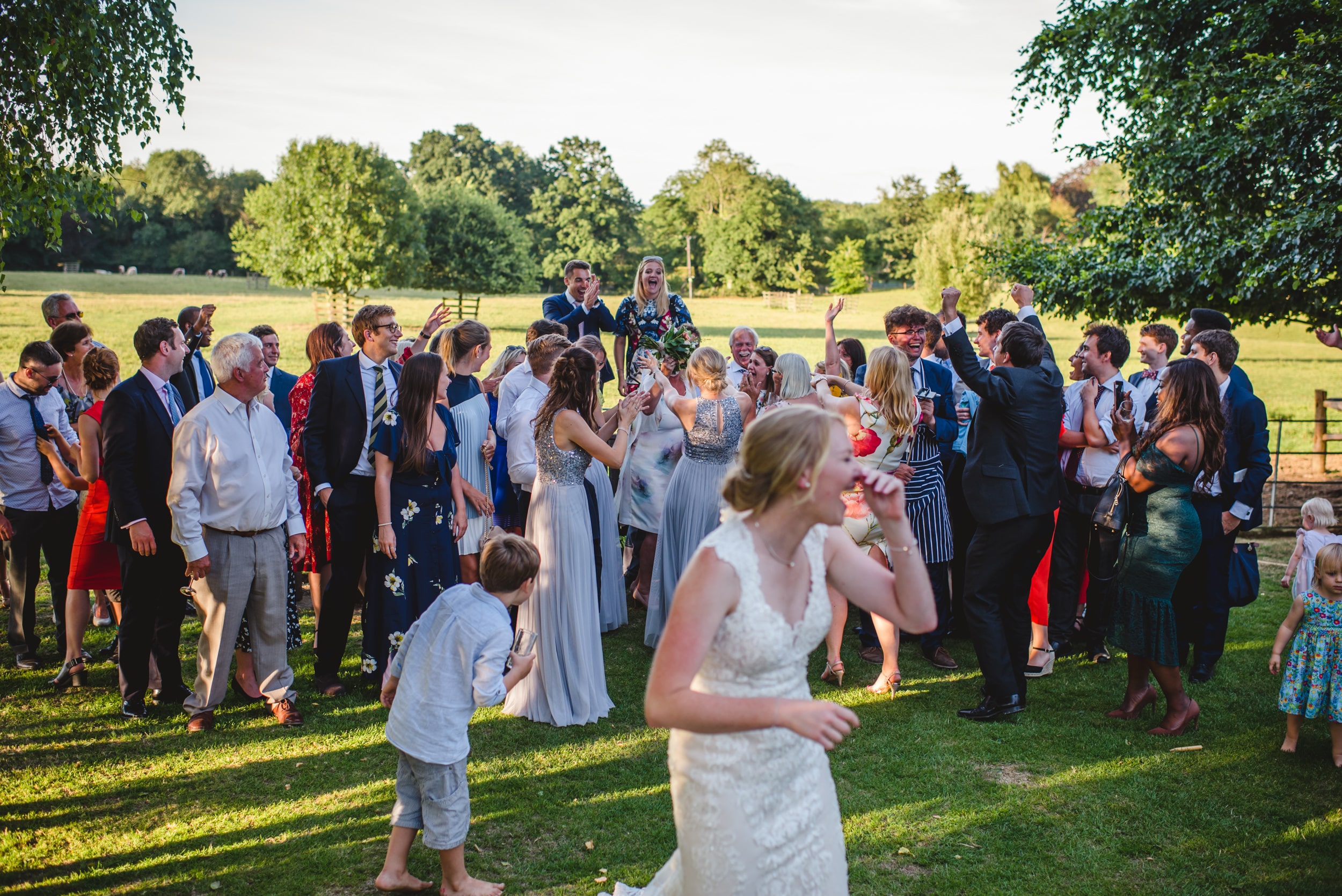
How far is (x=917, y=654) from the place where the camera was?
6910mm

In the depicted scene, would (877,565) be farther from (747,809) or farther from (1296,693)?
(1296,693)

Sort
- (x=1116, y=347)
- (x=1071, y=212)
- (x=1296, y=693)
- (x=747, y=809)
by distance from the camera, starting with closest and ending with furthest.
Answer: (x=747, y=809), (x=1296, y=693), (x=1116, y=347), (x=1071, y=212)

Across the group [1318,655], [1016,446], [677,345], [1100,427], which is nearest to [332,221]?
[677,345]

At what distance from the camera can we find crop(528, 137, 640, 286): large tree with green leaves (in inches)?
2734

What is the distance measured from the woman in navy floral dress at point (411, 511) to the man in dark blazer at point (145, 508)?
48.8 inches

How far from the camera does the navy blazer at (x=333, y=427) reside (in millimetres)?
5727

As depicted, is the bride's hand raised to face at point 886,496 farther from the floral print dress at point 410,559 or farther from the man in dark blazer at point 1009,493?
the floral print dress at point 410,559

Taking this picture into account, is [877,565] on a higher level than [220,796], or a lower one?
higher

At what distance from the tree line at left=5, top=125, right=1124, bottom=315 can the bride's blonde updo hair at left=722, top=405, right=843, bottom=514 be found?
143ft

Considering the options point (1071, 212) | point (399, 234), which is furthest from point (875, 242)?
Result: point (399, 234)

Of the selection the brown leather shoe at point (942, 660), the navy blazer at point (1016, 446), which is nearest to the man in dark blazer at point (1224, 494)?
the navy blazer at point (1016, 446)

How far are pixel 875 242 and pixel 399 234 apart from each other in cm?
5326

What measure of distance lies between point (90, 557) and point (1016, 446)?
6300 millimetres

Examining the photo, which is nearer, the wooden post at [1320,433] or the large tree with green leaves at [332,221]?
the wooden post at [1320,433]
